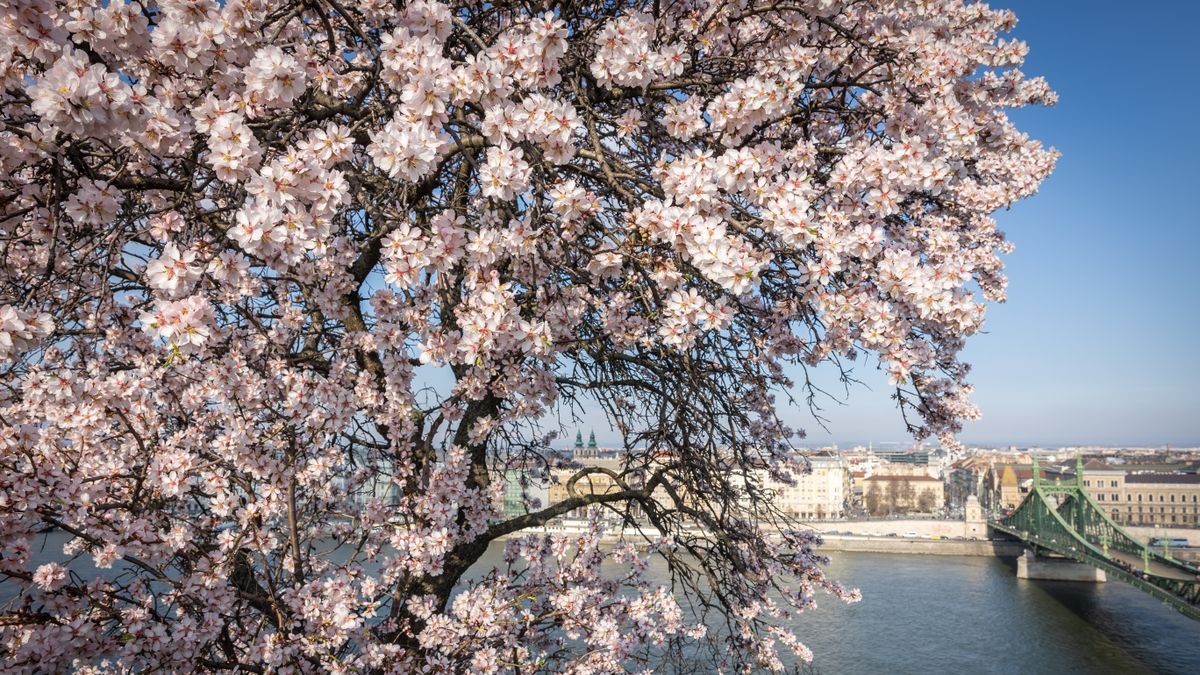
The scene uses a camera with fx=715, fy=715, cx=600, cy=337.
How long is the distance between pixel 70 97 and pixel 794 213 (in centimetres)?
192

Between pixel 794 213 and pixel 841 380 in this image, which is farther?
pixel 841 380

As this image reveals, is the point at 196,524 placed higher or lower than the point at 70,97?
lower

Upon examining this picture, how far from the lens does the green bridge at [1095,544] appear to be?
92.8 feet

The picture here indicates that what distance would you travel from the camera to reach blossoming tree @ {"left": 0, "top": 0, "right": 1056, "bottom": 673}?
1.99 m

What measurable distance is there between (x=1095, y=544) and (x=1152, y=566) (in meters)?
5.11

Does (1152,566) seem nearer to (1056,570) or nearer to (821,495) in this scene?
(1056,570)

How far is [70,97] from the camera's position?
1674mm

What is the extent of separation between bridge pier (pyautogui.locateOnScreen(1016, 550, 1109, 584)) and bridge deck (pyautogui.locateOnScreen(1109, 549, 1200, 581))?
400cm

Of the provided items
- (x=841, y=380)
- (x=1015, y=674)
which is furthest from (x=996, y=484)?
(x=841, y=380)

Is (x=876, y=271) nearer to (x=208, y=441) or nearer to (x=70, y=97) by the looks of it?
(x=70, y=97)

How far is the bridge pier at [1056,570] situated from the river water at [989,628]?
0.88 metres

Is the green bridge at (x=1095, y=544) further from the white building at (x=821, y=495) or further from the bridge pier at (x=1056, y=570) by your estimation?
the white building at (x=821, y=495)

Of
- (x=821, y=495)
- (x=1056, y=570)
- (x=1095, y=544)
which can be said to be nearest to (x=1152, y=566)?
(x=1095, y=544)

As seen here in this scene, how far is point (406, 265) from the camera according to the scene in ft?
7.25
